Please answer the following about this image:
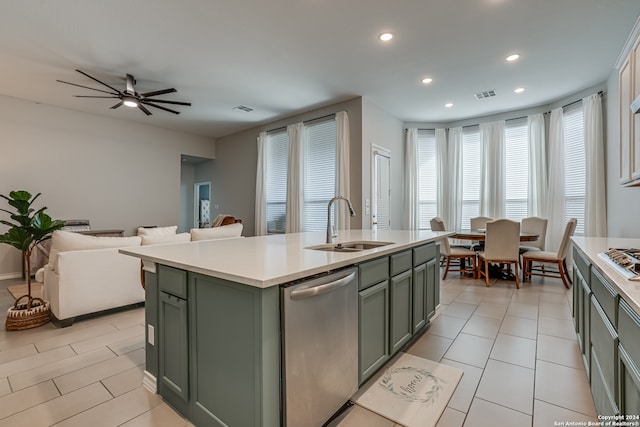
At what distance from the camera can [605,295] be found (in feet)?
4.59

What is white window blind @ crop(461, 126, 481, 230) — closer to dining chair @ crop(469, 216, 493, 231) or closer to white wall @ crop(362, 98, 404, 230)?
dining chair @ crop(469, 216, 493, 231)

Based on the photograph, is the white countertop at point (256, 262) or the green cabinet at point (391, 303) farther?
the green cabinet at point (391, 303)

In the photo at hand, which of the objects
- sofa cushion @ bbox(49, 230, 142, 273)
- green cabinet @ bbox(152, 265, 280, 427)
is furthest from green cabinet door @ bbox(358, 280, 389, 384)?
sofa cushion @ bbox(49, 230, 142, 273)

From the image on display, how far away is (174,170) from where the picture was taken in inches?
287

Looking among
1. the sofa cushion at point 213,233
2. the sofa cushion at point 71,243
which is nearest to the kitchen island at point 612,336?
the sofa cushion at point 213,233

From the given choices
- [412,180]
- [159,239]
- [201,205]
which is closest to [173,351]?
[159,239]

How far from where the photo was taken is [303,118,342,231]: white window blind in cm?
566

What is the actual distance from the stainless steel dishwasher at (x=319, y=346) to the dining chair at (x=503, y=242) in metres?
3.56

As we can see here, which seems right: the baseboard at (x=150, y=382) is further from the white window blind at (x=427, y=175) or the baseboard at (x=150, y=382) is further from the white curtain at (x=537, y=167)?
the white curtain at (x=537, y=167)

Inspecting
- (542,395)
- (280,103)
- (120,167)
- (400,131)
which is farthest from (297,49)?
(120,167)

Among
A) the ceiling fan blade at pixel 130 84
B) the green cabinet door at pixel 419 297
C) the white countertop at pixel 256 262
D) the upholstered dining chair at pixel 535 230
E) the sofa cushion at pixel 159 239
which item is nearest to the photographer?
the white countertop at pixel 256 262

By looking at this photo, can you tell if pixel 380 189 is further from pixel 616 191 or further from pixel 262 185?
pixel 616 191

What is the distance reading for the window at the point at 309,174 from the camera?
5695mm

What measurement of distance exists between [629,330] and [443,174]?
18.9 ft
